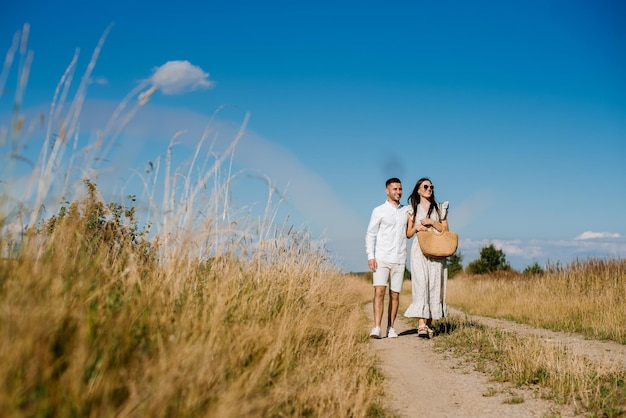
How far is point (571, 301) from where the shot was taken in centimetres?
1262

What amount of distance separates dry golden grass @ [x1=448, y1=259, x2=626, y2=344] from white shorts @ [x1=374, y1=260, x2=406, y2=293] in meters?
3.50

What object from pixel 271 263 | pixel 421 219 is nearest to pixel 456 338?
pixel 421 219

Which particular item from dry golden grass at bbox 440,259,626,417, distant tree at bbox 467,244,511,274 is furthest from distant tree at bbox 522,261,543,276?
distant tree at bbox 467,244,511,274

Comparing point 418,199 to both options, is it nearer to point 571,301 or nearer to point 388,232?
point 388,232

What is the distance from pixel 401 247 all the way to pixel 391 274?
1.61 feet

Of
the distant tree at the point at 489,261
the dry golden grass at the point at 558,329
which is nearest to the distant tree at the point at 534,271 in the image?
the dry golden grass at the point at 558,329

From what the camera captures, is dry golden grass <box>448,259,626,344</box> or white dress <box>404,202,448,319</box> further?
dry golden grass <box>448,259,626,344</box>

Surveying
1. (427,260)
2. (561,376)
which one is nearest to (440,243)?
(427,260)

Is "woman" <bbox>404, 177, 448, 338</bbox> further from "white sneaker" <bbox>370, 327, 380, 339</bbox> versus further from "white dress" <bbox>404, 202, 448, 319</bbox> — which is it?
"white sneaker" <bbox>370, 327, 380, 339</bbox>

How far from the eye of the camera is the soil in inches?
174

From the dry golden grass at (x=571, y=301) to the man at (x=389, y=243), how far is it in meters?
3.54

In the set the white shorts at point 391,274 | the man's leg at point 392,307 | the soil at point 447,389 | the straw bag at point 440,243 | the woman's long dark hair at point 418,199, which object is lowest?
the soil at point 447,389

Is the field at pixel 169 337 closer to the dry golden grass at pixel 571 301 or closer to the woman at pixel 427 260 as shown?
the woman at pixel 427 260

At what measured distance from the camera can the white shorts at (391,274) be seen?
348 inches
